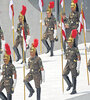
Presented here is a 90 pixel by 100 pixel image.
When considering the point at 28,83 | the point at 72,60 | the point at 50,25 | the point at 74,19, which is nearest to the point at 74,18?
the point at 74,19

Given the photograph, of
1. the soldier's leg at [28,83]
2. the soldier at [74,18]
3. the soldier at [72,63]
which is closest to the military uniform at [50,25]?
the soldier at [74,18]

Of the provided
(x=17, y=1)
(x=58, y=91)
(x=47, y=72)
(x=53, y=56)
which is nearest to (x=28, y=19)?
(x=17, y=1)

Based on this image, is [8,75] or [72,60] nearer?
[8,75]

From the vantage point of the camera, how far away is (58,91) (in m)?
26.5

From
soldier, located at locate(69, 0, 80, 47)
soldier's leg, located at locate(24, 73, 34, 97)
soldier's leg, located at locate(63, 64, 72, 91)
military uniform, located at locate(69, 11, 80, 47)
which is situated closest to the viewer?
soldier's leg, located at locate(24, 73, 34, 97)

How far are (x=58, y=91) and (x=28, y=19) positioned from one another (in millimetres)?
10233

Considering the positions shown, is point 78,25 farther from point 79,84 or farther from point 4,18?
point 4,18

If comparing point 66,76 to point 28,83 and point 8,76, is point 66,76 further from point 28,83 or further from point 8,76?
point 8,76

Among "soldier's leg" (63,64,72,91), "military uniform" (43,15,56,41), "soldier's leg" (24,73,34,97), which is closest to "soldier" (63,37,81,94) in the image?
"soldier's leg" (63,64,72,91)

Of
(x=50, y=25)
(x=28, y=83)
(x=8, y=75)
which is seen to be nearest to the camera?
(x=8, y=75)

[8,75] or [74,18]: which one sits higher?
[74,18]

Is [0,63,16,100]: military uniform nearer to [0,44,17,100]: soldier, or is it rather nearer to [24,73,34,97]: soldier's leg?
[0,44,17,100]: soldier

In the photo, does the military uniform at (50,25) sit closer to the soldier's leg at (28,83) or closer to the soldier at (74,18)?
the soldier at (74,18)

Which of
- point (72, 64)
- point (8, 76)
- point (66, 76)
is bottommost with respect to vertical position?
point (66, 76)
